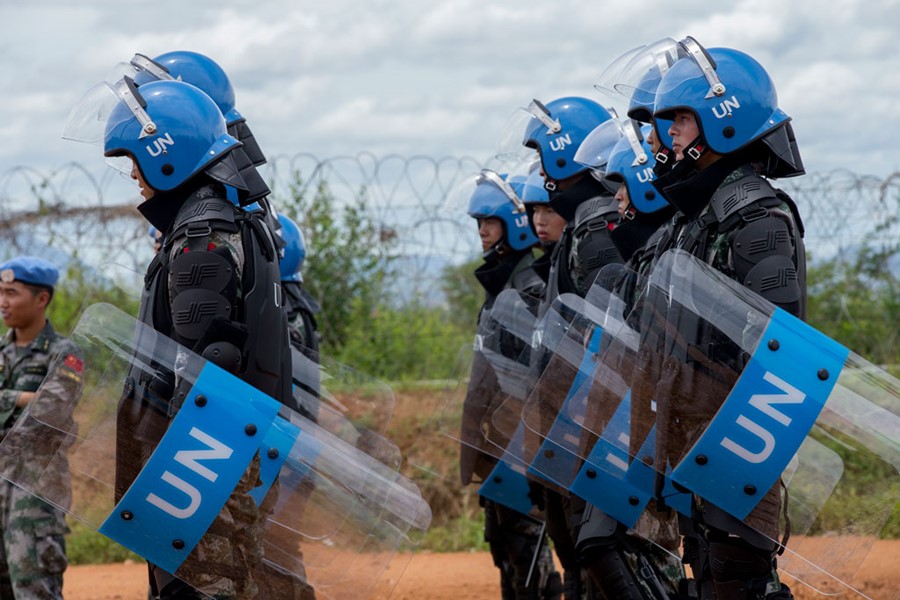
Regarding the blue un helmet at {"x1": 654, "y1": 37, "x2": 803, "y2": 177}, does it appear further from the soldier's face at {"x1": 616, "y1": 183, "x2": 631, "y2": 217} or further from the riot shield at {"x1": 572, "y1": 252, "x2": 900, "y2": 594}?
the soldier's face at {"x1": 616, "y1": 183, "x2": 631, "y2": 217}

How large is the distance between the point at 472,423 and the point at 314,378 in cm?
73

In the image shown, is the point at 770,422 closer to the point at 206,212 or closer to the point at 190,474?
the point at 190,474

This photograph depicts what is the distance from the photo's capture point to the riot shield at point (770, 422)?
3.58 meters

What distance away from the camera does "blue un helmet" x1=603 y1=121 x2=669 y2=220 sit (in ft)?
17.1

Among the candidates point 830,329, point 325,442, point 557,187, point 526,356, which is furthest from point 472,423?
point 830,329

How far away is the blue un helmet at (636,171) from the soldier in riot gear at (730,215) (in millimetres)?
872

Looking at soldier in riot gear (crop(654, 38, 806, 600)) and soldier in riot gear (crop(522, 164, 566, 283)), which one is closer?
soldier in riot gear (crop(654, 38, 806, 600))

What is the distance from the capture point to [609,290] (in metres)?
4.71

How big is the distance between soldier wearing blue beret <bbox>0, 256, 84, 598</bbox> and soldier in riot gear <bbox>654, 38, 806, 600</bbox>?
9.50ft

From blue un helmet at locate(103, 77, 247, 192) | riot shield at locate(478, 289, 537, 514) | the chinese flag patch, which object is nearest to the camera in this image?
the chinese flag patch

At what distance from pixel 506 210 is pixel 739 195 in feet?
8.91

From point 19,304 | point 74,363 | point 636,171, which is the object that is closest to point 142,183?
point 74,363

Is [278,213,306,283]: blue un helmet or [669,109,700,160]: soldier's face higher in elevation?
[669,109,700,160]: soldier's face

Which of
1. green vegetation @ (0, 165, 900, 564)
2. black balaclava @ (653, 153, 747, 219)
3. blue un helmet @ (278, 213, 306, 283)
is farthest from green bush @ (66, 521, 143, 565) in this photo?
black balaclava @ (653, 153, 747, 219)
